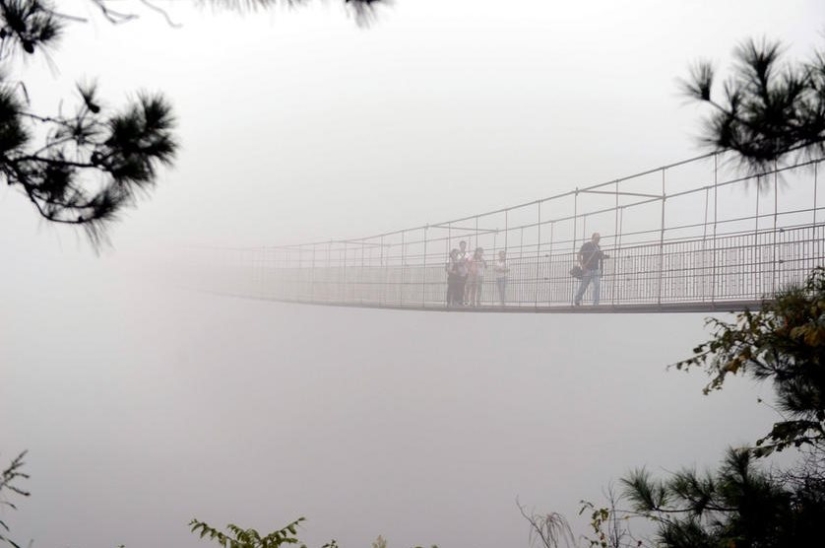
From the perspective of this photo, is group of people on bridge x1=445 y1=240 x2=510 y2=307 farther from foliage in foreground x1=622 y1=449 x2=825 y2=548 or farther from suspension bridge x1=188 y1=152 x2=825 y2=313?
foliage in foreground x1=622 y1=449 x2=825 y2=548

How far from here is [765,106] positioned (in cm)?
257

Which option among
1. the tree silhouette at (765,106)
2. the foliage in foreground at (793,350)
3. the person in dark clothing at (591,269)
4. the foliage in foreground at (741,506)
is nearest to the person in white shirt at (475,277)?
the person in dark clothing at (591,269)

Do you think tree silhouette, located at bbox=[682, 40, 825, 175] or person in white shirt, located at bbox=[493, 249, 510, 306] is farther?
person in white shirt, located at bbox=[493, 249, 510, 306]

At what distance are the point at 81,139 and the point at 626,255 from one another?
15.0 feet

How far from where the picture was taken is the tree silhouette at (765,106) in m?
2.53

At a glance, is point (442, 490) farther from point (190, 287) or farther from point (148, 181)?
point (148, 181)

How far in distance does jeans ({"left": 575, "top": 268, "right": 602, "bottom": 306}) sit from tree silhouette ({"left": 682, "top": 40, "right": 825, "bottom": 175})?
3630mm

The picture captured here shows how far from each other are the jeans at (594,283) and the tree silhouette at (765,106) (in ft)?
11.9

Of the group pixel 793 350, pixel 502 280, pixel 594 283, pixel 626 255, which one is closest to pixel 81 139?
pixel 793 350

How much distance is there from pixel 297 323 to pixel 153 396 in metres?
1.96

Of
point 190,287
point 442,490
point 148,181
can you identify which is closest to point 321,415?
point 442,490

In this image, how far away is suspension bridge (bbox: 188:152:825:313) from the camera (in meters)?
4.93

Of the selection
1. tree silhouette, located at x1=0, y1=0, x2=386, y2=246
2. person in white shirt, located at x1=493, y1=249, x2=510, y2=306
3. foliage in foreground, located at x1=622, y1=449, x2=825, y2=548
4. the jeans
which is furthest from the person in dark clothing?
tree silhouette, located at x1=0, y1=0, x2=386, y2=246

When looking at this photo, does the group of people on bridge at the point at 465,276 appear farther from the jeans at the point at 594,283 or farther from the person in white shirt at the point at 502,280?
the jeans at the point at 594,283
